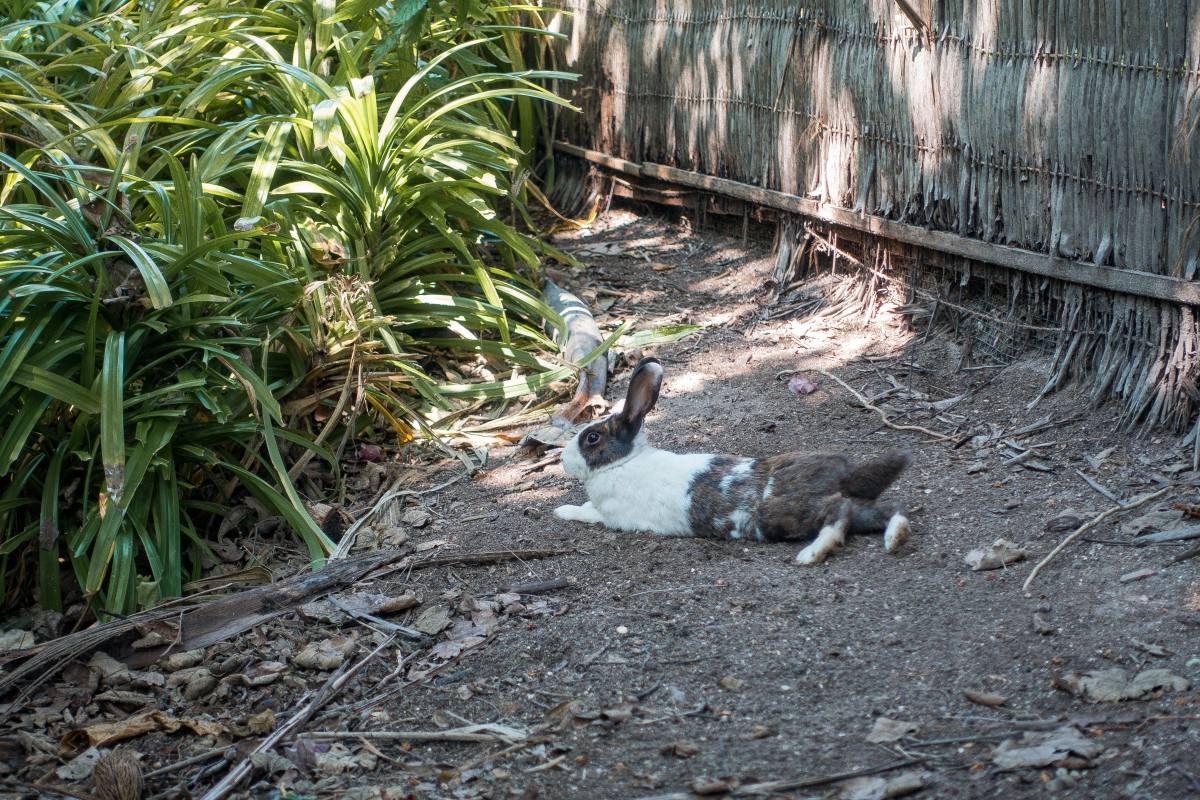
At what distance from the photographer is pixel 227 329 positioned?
4609 mm

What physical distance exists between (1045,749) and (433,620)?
70.8 inches

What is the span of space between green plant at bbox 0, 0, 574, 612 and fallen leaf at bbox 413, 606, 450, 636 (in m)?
0.72

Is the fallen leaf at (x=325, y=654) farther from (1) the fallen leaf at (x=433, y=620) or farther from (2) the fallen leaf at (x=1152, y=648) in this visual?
(2) the fallen leaf at (x=1152, y=648)

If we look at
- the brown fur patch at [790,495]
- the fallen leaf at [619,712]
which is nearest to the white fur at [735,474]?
the brown fur patch at [790,495]

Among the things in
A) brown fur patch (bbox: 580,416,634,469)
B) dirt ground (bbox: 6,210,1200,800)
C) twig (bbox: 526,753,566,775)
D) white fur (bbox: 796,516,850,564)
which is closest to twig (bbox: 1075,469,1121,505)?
dirt ground (bbox: 6,210,1200,800)

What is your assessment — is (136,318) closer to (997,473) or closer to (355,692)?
(355,692)

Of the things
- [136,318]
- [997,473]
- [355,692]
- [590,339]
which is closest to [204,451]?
[136,318]

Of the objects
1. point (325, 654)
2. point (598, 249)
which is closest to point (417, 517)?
point (325, 654)

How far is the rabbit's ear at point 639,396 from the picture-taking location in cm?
421

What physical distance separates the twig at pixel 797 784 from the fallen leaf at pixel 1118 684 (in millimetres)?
474

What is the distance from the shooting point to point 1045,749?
8.48 feet

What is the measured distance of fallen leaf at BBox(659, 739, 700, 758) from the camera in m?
2.79

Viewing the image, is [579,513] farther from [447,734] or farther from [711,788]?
[711,788]

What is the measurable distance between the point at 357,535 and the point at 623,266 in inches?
121
